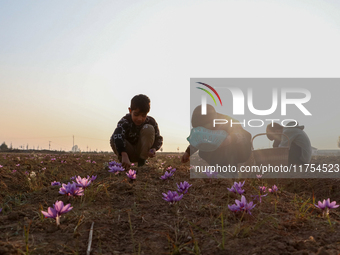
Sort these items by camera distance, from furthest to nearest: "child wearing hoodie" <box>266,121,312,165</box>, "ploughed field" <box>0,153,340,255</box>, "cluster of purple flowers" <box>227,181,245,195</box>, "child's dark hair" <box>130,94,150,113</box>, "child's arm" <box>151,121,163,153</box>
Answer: "child wearing hoodie" <box>266,121,312,165</box> → "child's arm" <box>151,121,163,153</box> → "child's dark hair" <box>130,94,150,113</box> → "cluster of purple flowers" <box>227,181,245,195</box> → "ploughed field" <box>0,153,340,255</box>

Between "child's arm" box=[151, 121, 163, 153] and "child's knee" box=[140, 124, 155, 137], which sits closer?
"child's knee" box=[140, 124, 155, 137]

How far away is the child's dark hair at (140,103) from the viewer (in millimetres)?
5016

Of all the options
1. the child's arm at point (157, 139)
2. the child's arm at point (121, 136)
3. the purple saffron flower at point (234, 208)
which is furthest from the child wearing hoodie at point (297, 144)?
the purple saffron flower at point (234, 208)

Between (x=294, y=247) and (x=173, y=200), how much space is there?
3.46 ft

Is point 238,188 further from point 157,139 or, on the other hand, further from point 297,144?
point 297,144

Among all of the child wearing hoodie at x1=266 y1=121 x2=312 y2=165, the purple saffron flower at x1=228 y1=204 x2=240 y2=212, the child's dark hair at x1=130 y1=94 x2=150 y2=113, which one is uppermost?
the child's dark hair at x1=130 y1=94 x2=150 y2=113

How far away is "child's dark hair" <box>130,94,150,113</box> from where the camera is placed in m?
5.02

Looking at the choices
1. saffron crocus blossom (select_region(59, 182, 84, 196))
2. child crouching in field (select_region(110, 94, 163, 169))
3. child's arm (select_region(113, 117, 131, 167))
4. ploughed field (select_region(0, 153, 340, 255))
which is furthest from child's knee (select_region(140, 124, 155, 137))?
saffron crocus blossom (select_region(59, 182, 84, 196))

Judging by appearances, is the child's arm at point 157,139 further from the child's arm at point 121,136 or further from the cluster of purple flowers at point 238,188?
the cluster of purple flowers at point 238,188

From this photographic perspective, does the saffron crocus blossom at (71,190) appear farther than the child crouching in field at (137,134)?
No

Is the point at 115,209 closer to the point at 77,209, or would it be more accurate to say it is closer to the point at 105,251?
the point at 77,209

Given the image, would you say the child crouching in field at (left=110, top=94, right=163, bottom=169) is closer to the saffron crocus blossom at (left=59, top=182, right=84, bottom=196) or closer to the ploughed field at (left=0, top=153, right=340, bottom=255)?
the saffron crocus blossom at (left=59, top=182, right=84, bottom=196)

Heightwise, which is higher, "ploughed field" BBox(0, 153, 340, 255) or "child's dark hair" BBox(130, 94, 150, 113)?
"child's dark hair" BBox(130, 94, 150, 113)

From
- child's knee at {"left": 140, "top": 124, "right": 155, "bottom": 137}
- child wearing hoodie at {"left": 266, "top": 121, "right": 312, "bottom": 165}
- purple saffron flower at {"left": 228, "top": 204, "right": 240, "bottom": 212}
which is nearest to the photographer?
purple saffron flower at {"left": 228, "top": 204, "right": 240, "bottom": 212}
